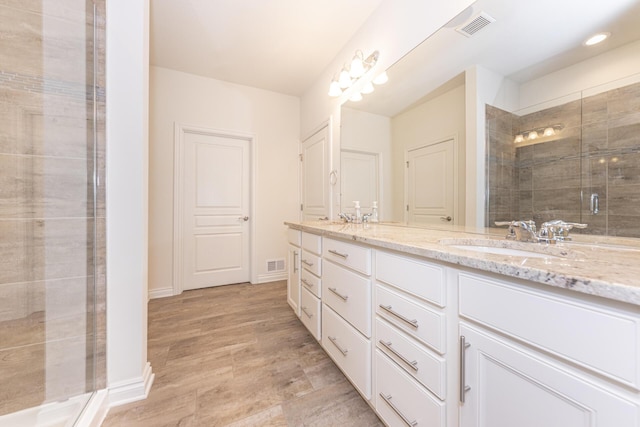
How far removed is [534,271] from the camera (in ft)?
1.73

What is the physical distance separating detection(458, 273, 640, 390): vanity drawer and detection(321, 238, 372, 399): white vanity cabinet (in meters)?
0.51

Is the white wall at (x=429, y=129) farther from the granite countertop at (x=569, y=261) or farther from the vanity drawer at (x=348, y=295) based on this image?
the vanity drawer at (x=348, y=295)

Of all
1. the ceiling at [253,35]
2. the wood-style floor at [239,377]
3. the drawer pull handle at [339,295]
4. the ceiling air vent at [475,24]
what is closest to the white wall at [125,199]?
the wood-style floor at [239,377]

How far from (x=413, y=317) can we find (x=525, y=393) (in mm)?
330

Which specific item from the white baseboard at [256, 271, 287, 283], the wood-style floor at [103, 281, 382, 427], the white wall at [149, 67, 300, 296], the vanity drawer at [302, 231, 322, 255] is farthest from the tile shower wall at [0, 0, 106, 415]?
the white baseboard at [256, 271, 287, 283]

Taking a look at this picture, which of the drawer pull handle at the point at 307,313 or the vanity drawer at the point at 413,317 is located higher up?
the vanity drawer at the point at 413,317

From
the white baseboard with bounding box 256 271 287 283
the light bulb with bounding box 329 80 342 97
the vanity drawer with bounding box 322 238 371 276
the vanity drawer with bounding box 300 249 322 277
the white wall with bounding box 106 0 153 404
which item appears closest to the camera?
the vanity drawer with bounding box 322 238 371 276

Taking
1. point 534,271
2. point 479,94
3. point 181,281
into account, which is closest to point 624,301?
point 534,271

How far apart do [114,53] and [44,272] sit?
1.15 metres

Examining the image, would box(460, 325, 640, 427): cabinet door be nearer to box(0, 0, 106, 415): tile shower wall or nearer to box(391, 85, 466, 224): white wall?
box(391, 85, 466, 224): white wall

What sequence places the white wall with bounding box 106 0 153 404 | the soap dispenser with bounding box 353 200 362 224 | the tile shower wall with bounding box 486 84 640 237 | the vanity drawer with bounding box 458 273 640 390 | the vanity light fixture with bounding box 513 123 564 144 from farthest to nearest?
the soap dispenser with bounding box 353 200 362 224 → the white wall with bounding box 106 0 153 404 → the vanity light fixture with bounding box 513 123 564 144 → the tile shower wall with bounding box 486 84 640 237 → the vanity drawer with bounding box 458 273 640 390

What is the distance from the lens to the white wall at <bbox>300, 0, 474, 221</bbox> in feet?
4.77

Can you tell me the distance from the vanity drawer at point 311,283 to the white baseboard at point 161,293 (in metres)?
1.77

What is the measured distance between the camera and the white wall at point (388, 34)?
145 cm
